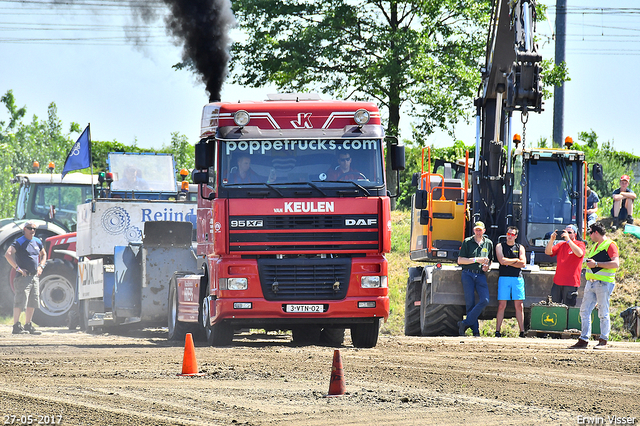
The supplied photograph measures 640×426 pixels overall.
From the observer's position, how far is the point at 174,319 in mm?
16625

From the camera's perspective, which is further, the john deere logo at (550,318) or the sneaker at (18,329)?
the sneaker at (18,329)

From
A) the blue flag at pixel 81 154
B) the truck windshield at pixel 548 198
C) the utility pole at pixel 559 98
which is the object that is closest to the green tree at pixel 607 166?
the utility pole at pixel 559 98

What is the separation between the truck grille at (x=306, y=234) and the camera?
12938 mm

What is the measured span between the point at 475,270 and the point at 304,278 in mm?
4565

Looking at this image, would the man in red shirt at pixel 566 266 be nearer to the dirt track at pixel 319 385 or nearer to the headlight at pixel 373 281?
the dirt track at pixel 319 385

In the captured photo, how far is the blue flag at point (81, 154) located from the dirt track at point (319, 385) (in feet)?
27.2

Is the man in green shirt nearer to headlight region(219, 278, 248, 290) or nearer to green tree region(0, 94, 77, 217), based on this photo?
headlight region(219, 278, 248, 290)

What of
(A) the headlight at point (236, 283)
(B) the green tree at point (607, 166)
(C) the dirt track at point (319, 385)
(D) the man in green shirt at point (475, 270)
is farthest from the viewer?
(B) the green tree at point (607, 166)

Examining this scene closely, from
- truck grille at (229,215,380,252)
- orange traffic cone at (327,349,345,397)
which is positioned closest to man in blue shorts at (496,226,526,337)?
truck grille at (229,215,380,252)

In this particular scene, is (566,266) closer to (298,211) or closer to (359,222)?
(359,222)

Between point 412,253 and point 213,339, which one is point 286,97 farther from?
point 412,253

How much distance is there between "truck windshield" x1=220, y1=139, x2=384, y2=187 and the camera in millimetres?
13008

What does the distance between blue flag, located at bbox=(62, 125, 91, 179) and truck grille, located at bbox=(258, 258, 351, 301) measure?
10241 mm

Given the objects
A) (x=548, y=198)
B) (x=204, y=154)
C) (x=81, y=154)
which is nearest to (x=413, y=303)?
(x=548, y=198)
